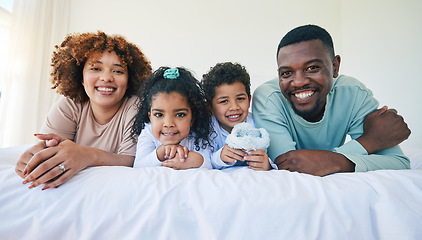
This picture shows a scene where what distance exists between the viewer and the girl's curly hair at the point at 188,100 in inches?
50.3

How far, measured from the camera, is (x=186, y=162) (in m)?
1.06

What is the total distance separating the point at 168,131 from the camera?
3.84 ft

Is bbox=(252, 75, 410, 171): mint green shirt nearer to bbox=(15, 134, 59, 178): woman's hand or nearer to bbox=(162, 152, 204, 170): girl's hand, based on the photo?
bbox=(162, 152, 204, 170): girl's hand

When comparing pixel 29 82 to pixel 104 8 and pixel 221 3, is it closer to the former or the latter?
pixel 104 8

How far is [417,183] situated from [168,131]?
0.94 m

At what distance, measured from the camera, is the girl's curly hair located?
128 cm

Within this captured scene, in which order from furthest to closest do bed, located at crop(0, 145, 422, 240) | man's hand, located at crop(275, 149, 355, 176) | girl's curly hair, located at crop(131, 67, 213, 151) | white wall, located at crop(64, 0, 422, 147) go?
white wall, located at crop(64, 0, 422, 147) < girl's curly hair, located at crop(131, 67, 213, 151) < man's hand, located at crop(275, 149, 355, 176) < bed, located at crop(0, 145, 422, 240)

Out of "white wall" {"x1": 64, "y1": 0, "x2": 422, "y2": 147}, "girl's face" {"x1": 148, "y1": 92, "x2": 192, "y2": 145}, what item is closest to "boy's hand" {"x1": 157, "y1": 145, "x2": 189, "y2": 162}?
"girl's face" {"x1": 148, "y1": 92, "x2": 192, "y2": 145}

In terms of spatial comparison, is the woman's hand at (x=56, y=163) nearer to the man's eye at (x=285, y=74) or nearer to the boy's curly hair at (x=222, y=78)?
the boy's curly hair at (x=222, y=78)

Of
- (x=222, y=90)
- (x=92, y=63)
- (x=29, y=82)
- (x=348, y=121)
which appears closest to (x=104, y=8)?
(x=29, y=82)

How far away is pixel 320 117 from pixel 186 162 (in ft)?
2.51

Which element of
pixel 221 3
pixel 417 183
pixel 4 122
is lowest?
pixel 4 122

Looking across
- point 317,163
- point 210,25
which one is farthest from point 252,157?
point 210,25

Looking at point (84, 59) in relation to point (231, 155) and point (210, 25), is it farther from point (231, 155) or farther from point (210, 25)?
point (210, 25)
